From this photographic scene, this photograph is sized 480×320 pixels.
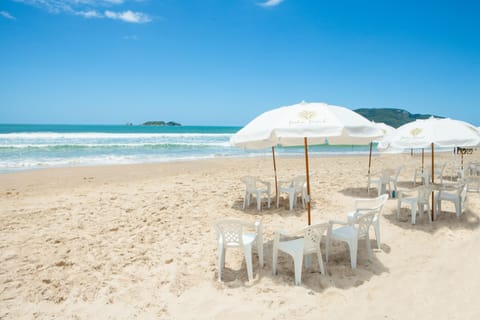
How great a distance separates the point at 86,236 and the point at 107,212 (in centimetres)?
145

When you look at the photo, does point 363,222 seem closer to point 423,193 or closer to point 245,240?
point 245,240

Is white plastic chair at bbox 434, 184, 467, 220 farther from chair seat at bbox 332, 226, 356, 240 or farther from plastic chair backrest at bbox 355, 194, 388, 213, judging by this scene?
chair seat at bbox 332, 226, 356, 240

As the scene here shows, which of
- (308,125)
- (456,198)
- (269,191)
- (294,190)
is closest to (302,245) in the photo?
(308,125)

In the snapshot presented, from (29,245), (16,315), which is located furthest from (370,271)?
(29,245)

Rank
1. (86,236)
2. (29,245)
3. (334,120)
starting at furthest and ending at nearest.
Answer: (86,236), (29,245), (334,120)

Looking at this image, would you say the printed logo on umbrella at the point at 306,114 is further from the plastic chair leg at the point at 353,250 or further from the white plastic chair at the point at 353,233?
the plastic chair leg at the point at 353,250

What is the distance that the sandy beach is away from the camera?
10.9 feet

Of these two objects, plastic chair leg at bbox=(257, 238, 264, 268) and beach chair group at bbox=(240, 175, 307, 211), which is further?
beach chair group at bbox=(240, 175, 307, 211)

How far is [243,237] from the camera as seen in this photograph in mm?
4168

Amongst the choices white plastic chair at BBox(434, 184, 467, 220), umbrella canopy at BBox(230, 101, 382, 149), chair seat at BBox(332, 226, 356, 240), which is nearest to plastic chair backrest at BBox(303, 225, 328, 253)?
chair seat at BBox(332, 226, 356, 240)

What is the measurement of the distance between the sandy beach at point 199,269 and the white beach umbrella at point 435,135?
1.54 meters

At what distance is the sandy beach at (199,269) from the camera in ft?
10.9


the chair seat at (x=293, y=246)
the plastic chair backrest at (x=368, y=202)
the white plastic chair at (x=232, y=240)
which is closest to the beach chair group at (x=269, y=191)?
the plastic chair backrest at (x=368, y=202)

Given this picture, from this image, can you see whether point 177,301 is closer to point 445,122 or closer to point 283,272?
point 283,272
